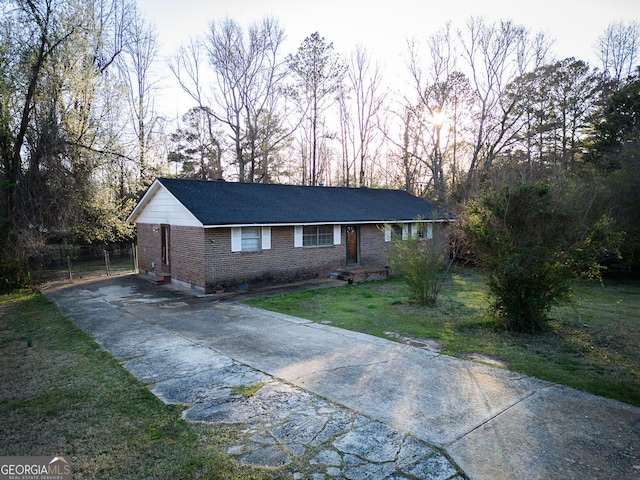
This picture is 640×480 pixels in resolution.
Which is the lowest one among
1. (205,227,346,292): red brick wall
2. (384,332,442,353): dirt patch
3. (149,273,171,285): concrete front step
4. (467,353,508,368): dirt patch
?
(467,353,508,368): dirt patch

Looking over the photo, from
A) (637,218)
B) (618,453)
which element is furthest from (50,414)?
(637,218)

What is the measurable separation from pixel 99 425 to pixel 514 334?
7.25 meters

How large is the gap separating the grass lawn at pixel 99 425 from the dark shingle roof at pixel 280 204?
6.56 meters

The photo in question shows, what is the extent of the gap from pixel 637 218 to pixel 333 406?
16513 mm

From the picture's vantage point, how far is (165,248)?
51.0 ft

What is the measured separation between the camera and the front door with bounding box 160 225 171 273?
1521cm

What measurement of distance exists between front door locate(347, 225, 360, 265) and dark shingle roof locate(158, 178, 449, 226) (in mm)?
593

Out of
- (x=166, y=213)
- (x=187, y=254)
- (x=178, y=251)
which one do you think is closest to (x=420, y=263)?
(x=187, y=254)

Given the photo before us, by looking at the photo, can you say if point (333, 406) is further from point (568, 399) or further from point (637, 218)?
point (637, 218)

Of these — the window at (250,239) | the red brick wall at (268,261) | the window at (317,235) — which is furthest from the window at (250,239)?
the window at (317,235)

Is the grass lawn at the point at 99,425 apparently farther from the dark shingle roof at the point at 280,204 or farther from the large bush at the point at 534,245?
the dark shingle roof at the point at 280,204

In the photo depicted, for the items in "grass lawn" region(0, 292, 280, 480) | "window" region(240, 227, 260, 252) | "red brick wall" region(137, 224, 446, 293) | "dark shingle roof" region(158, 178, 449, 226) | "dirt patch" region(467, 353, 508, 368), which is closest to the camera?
"grass lawn" region(0, 292, 280, 480)

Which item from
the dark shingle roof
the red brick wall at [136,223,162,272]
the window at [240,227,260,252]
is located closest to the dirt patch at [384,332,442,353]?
the dark shingle roof

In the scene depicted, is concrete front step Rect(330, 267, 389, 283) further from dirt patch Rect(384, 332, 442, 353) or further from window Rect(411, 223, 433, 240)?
dirt patch Rect(384, 332, 442, 353)
